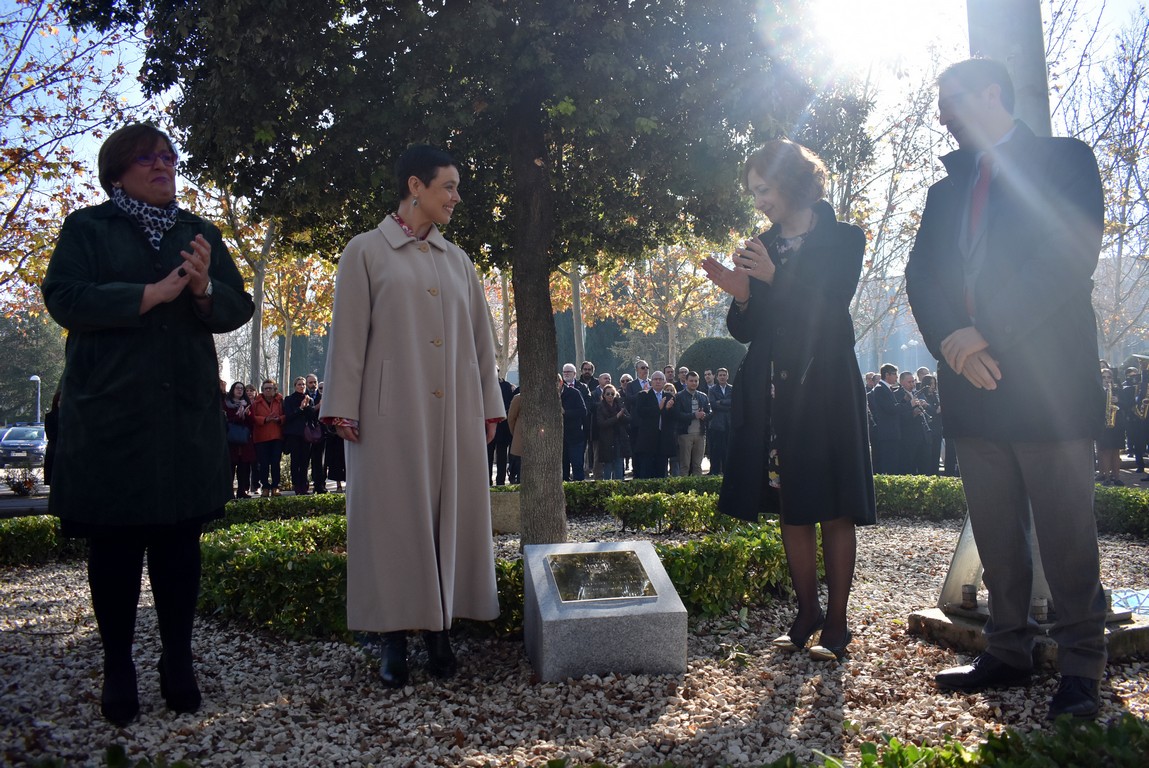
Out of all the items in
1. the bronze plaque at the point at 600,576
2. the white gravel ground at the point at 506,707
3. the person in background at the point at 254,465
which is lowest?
the white gravel ground at the point at 506,707

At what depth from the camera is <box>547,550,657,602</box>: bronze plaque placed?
378 centimetres

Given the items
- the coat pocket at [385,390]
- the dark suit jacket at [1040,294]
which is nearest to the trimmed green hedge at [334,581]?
the coat pocket at [385,390]

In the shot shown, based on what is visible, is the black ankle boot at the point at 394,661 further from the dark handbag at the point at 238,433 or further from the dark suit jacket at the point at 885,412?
the dark suit jacket at the point at 885,412

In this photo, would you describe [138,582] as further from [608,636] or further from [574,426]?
[574,426]

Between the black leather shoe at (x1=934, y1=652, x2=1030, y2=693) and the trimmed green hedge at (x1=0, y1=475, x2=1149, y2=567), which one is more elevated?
the trimmed green hedge at (x1=0, y1=475, x2=1149, y2=567)

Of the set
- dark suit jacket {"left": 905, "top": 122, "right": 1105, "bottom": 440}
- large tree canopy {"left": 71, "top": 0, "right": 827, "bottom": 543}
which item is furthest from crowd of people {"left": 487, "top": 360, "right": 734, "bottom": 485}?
dark suit jacket {"left": 905, "top": 122, "right": 1105, "bottom": 440}

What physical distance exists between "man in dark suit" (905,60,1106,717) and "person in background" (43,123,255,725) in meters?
2.94

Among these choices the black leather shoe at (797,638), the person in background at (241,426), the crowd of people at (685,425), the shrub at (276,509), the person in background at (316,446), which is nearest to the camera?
the black leather shoe at (797,638)

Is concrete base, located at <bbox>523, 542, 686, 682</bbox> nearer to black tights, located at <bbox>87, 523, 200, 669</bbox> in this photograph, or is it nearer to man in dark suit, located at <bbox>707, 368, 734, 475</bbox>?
black tights, located at <bbox>87, 523, 200, 669</bbox>

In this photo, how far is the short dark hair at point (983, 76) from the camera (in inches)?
128

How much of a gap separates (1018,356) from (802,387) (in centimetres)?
93

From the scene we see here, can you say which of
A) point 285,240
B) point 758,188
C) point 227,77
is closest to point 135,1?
point 227,77

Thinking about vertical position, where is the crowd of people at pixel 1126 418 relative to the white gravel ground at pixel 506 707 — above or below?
above

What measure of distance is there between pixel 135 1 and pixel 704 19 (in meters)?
3.87
